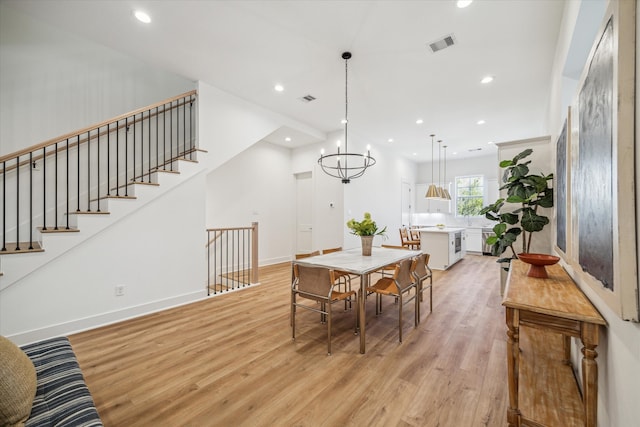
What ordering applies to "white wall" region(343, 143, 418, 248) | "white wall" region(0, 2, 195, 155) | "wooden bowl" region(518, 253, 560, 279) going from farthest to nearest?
"white wall" region(343, 143, 418, 248), "white wall" region(0, 2, 195, 155), "wooden bowl" region(518, 253, 560, 279)

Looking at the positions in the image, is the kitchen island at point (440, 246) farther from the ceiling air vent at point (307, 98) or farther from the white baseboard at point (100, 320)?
the white baseboard at point (100, 320)

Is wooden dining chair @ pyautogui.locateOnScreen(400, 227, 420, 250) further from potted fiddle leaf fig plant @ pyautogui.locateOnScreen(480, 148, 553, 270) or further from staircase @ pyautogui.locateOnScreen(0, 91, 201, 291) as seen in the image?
staircase @ pyautogui.locateOnScreen(0, 91, 201, 291)

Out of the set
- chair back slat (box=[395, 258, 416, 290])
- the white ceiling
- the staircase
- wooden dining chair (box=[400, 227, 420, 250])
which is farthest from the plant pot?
wooden dining chair (box=[400, 227, 420, 250])

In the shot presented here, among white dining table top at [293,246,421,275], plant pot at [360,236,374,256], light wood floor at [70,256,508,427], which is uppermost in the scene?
plant pot at [360,236,374,256]

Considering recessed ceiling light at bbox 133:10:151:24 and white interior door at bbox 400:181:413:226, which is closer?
recessed ceiling light at bbox 133:10:151:24

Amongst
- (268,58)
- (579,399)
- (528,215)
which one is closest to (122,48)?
(268,58)

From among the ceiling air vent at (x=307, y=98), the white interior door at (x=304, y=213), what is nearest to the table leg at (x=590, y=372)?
the ceiling air vent at (x=307, y=98)

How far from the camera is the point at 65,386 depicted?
132 cm

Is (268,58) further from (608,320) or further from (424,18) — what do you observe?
(608,320)

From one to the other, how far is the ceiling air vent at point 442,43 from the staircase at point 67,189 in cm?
354

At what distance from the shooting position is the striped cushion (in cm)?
111

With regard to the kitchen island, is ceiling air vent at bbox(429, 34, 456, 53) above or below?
above

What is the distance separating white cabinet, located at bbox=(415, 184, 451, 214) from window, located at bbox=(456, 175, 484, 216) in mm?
388

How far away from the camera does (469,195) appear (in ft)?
30.0
